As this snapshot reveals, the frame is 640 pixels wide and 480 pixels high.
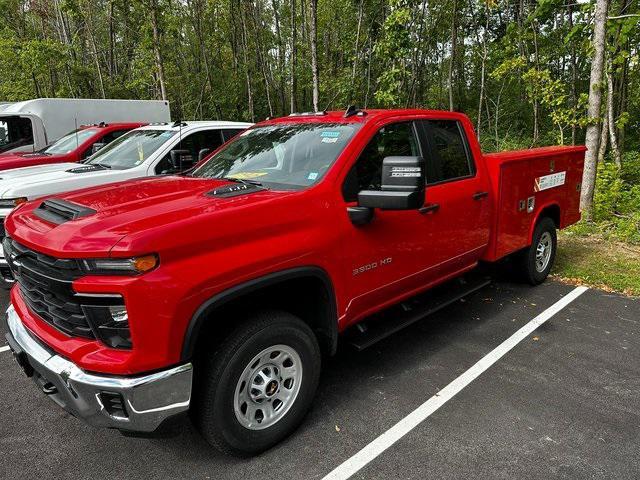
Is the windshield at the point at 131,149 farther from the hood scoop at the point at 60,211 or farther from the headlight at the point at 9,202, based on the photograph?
the hood scoop at the point at 60,211

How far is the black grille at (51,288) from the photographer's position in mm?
2275

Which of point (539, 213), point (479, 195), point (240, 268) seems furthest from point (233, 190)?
point (539, 213)

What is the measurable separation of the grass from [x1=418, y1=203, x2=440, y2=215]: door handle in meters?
2.99

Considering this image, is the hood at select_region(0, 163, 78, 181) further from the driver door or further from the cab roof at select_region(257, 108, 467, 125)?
the driver door

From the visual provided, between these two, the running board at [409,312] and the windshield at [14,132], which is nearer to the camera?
the running board at [409,312]

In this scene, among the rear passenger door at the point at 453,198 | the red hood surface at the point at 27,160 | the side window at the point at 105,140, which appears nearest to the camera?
the rear passenger door at the point at 453,198

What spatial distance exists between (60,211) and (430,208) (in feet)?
8.26

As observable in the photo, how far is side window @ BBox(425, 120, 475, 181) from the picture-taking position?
12.9 ft

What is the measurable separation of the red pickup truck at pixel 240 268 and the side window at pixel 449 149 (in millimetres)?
20

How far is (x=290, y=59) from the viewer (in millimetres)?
17594

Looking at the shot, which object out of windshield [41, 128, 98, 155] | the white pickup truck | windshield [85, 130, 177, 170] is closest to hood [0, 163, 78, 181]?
the white pickup truck

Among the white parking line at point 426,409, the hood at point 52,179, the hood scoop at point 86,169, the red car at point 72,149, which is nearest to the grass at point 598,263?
the white parking line at point 426,409

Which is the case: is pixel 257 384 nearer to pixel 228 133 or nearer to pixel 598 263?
pixel 598 263

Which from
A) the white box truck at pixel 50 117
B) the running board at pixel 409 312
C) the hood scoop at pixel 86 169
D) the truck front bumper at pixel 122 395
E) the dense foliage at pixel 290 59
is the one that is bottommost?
the running board at pixel 409 312
